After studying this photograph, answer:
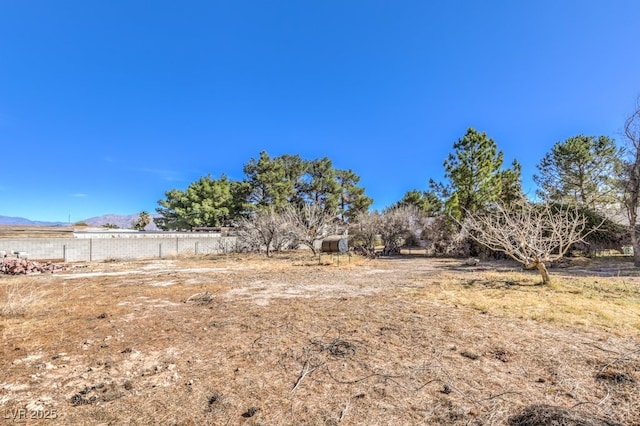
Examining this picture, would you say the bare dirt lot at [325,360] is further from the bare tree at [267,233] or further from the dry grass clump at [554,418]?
the bare tree at [267,233]

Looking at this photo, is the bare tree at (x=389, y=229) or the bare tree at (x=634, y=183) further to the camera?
the bare tree at (x=389, y=229)

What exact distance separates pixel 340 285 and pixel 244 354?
5443 millimetres

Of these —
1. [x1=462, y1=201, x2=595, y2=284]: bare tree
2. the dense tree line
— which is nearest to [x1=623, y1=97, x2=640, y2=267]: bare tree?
[x1=462, y1=201, x2=595, y2=284]: bare tree

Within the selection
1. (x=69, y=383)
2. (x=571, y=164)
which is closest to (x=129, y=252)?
(x=69, y=383)

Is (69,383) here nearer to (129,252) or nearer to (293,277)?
(293,277)

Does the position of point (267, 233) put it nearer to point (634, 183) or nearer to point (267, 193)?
point (267, 193)

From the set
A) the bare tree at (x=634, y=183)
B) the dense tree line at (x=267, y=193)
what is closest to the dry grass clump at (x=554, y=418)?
the bare tree at (x=634, y=183)

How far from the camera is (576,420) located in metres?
2.16

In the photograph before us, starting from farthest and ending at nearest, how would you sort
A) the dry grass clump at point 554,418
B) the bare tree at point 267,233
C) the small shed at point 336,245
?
the bare tree at point 267,233, the small shed at point 336,245, the dry grass clump at point 554,418

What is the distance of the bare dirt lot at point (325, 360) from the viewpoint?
2.51 meters

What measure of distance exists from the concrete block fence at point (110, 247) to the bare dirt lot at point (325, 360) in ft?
45.4

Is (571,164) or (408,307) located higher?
(571,164)

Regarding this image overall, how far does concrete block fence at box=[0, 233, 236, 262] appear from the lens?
1697cm

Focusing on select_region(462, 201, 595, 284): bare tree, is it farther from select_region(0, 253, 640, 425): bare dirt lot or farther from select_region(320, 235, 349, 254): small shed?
select_region(320, 235, 349, 254): small shed
